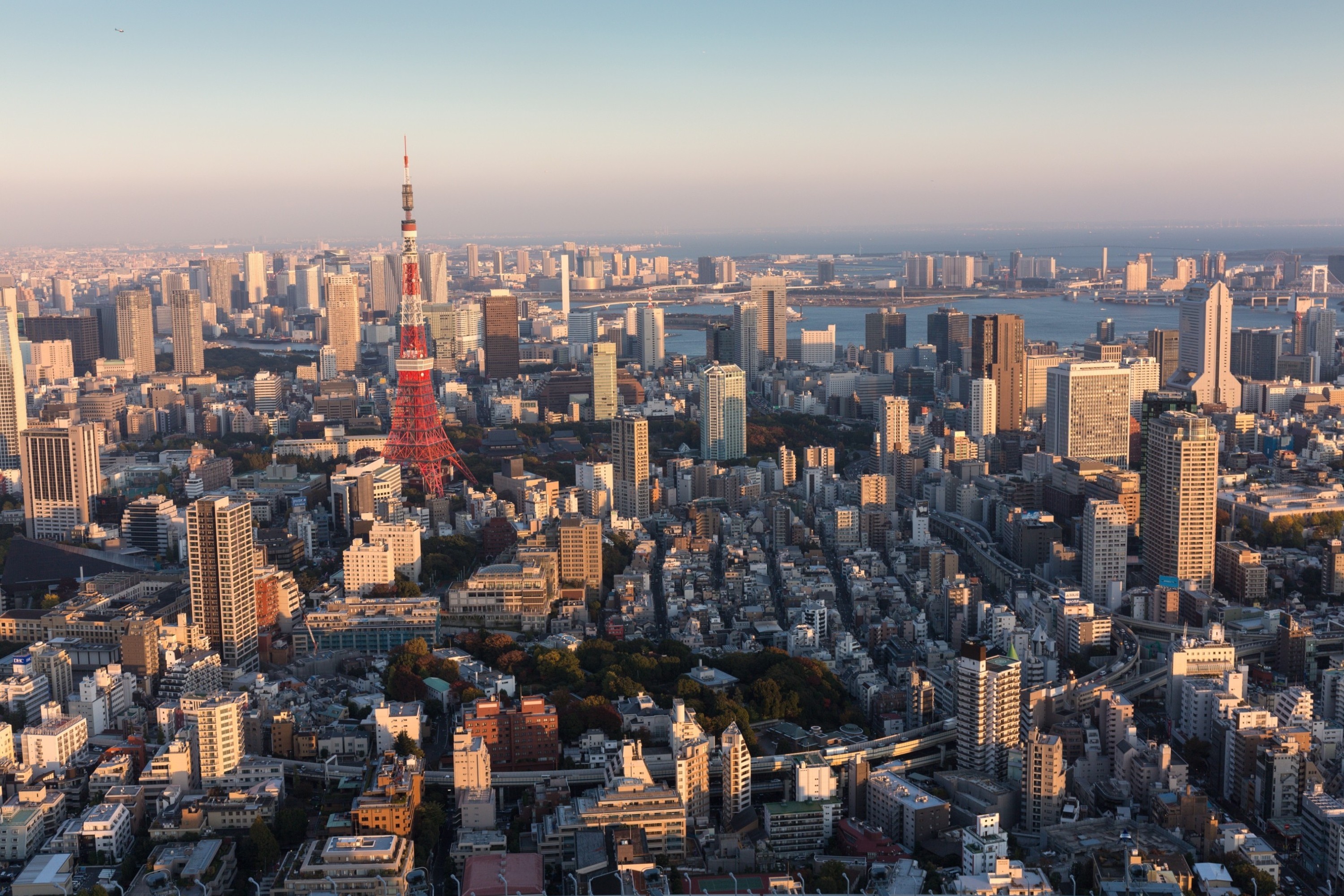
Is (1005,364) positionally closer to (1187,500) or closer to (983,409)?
(983,409)

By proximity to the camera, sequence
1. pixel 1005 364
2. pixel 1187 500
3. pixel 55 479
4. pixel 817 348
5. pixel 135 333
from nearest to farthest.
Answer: pixel 1187 500 < pixel 55 479 < pixel 1005 364 < pixel 135 333 < pixel 817 348

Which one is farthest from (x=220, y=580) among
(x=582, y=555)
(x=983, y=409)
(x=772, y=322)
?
(x=772, y=322)

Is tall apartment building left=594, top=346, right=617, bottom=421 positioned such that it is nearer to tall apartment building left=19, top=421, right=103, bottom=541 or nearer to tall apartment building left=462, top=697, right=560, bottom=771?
tall apartment building left=19, top=421, right=103, bottom=541

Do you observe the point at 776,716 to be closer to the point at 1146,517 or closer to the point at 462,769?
the point at 462,769

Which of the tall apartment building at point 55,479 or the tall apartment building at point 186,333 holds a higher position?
the tall apartment building at point 186,333

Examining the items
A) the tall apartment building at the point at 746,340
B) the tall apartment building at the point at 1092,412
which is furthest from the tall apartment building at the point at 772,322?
the tall apartment building at the point at 1092,412

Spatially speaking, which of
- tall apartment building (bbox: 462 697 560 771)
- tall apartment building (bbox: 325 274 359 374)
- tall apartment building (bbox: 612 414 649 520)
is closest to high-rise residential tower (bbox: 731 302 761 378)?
tall apartment building (bbox: 325 274 359 374)

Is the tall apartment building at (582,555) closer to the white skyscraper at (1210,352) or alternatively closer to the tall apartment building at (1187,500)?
the tall apartment building at (1187,500)
